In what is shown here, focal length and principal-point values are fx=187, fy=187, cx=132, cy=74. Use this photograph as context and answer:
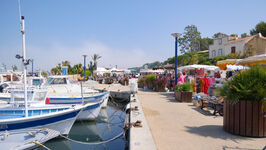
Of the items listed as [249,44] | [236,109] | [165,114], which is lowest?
[165,114]

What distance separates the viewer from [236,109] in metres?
4.98

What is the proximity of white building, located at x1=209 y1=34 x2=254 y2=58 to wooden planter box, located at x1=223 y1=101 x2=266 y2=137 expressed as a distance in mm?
35324

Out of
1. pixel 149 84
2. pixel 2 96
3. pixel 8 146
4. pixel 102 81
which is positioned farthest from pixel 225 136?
pixel 102 81

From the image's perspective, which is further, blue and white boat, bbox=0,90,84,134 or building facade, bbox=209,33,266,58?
building facade, bbox=209,33,266,58

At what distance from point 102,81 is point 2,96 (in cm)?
2093

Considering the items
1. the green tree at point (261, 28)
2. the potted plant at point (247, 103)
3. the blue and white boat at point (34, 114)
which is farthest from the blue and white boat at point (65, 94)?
the green tree at point (261, 28)

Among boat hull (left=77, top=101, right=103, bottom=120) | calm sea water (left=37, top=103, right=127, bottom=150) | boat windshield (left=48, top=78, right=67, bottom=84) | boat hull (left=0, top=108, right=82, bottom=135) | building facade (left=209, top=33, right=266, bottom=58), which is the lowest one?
calm sea water (left=37, top=103, right=127, bottom=150)

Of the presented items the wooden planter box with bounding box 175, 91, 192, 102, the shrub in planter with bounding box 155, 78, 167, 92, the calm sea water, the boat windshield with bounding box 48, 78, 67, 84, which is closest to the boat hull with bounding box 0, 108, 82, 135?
the calm sea water

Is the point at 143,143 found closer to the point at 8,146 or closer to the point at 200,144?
the point at 200,144

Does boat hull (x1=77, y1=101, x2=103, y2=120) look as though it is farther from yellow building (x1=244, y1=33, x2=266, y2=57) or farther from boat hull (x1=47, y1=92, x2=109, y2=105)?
yellow building (x1=244, y1=33, x2=266, y2=57)

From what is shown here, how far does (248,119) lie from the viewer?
15.8ft

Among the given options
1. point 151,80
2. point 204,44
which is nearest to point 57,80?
point 151,80

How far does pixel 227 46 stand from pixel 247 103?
4088 centimetres

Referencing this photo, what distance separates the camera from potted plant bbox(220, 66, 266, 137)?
187 inches
